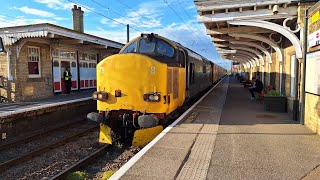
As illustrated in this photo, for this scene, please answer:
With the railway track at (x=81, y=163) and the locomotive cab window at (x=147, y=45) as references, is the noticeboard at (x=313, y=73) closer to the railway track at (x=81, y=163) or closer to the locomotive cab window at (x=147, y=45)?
the locomotive cab window at (x=147, y=45)

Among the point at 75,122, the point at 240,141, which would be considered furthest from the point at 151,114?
the point at 75,122

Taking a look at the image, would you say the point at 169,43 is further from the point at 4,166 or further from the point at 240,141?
the point at 4,166

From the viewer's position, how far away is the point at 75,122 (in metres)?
12.8

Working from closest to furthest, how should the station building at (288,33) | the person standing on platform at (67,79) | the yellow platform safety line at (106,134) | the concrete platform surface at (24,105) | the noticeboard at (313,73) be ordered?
the noticeboard at (313,73)
the station building at (288,33)
the yellow platform safety line at (106,134)
the concrete platform surface at (24,105)
the person standing on platform at (67,79)

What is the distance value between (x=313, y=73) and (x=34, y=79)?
1288 centimetres

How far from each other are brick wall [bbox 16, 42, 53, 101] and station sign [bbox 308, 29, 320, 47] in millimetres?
12496

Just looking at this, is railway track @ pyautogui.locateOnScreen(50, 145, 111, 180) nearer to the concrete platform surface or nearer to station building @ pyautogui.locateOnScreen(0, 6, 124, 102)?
the concrete platform surface

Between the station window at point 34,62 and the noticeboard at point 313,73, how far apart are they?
1276 cm

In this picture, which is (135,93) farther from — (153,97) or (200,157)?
(200,157)

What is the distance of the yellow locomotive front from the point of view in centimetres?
732

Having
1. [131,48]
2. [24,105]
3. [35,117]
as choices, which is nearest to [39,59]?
[24,105]

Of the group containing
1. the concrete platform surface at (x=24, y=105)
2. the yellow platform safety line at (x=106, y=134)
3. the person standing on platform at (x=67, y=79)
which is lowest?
the yellow platform safety line at (x=106, y=134)

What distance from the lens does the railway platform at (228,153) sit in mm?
4613

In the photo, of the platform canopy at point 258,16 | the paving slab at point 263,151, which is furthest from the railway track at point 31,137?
the platform canopy at point 258,16
